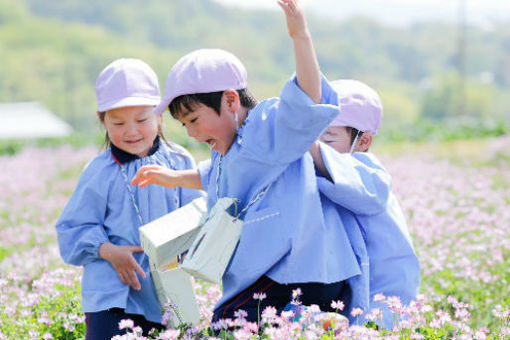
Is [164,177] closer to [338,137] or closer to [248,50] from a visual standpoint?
[338,137]

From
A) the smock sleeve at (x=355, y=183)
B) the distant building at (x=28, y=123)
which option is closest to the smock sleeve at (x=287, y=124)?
the smock sleeve at (x=355, y=183)

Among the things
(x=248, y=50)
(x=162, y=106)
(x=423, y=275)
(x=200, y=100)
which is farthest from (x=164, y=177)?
(x=248, y=50)

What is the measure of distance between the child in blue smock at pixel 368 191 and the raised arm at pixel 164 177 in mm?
697

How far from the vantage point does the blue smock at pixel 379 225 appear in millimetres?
3180

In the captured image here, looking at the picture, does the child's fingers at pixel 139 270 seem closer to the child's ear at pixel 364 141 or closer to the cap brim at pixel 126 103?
the cap brim at pixel 126 103

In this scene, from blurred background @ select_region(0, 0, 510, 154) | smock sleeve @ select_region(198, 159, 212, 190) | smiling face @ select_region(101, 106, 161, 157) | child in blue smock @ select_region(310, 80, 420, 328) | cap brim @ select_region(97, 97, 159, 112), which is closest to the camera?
child in blue smock @ select_region(310, 80, 420, 328)

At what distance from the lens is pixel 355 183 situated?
3146 millimetres

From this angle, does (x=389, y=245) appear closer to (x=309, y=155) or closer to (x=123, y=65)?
(x=309, y=155)

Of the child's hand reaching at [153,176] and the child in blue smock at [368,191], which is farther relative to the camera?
the child's hand reaching at [153,176]

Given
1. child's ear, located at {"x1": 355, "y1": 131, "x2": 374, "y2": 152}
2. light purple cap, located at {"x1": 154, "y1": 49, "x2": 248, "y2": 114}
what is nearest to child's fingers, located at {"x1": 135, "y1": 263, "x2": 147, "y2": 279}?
light purple cap, located at {"x1": 154, "y1": 49, "x2": 248, "y2": 114}

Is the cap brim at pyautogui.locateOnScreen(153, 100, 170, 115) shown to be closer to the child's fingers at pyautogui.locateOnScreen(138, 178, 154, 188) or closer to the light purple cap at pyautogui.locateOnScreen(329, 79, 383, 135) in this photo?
the child's fingers at pyautogui.locateOnScreen(138, 178, 154, 188)

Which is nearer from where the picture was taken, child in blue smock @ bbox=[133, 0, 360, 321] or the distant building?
child in blue smock @ bbox=[133, 0, 360, 321]

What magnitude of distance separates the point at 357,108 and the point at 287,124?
3.41 ft

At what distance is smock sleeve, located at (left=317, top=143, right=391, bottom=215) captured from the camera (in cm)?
309
